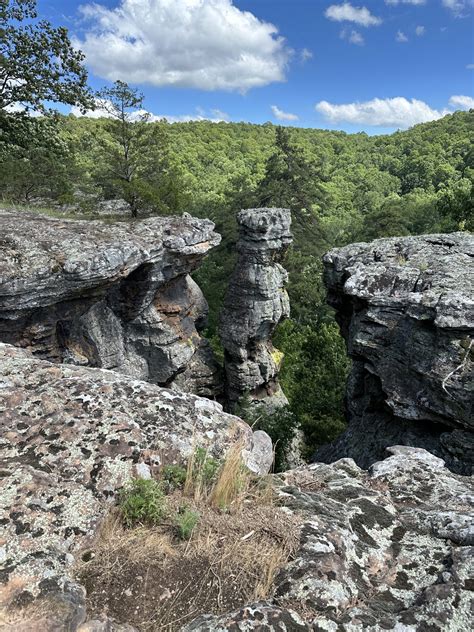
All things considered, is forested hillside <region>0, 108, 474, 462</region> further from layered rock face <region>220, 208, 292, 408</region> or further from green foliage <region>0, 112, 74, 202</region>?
layered rock face <region>220, 208, 292, 408</region>

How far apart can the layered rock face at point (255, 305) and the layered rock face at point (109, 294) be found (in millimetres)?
1735

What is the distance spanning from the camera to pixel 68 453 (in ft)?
10.9

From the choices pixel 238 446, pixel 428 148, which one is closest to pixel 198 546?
pixel 238 446

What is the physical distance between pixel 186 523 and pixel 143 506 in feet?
1.14

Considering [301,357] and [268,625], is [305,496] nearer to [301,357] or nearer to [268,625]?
[268,625]

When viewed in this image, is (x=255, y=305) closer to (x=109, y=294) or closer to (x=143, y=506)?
(x=109, y=294)

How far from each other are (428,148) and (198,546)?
9456cm

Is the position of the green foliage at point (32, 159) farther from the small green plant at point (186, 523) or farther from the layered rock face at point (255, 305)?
the small green plant at point (186, 523)

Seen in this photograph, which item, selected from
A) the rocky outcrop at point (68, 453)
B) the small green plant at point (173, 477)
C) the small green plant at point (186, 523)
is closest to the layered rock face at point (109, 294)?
the rocky outcrop at point (68, 453)

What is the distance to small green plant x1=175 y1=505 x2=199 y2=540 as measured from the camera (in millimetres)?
2795

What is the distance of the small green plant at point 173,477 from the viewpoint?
3.23 meters

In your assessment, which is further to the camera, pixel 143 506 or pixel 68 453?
pixel 68 453

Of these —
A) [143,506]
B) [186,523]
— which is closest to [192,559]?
[186,523]

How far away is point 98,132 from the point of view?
2109 centimetres
